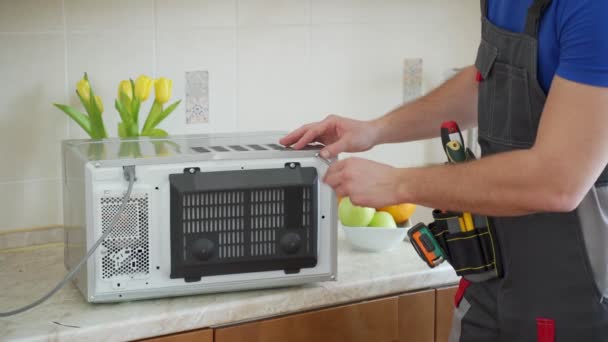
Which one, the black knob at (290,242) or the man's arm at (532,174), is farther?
the black knob at (290,242)

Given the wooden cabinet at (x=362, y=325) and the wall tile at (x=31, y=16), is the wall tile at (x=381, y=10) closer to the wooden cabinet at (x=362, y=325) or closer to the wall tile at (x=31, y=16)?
the wall tile at (x=31, y=16)

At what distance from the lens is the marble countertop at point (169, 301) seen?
4.96 ft

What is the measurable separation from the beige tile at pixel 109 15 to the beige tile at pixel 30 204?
1.16ft

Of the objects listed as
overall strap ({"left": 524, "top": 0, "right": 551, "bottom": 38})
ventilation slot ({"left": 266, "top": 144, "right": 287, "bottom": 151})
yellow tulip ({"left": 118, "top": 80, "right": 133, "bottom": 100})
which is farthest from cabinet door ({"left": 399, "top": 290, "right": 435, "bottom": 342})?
yellow tulip ({"left": 118, "top": 80, "right": 133, "bottom": 100})

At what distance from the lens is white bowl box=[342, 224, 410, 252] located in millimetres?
1925

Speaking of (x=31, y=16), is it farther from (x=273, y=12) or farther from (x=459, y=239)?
(x=459, y=239)

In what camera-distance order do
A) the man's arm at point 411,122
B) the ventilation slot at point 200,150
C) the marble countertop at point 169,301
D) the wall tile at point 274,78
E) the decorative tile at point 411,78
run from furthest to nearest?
the decorative tile at point 411,78
the wall tile at point 274,78
the man's arm at point 411,122
the ventilation slot at point 200,150
the marble countertop at point 169,301

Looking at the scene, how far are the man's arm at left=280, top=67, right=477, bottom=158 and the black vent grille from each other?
13cm

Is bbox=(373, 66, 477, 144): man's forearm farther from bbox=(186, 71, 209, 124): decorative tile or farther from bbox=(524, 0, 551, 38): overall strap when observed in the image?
bbox=(186, 71, 209, 124): decorative tile

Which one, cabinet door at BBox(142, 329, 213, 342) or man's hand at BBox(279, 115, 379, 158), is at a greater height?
man's hand at BBox(279, 115, 379, 158)

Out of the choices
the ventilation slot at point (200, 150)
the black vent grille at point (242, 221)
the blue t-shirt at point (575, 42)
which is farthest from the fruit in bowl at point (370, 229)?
the blue t-shirt at point (575, 42)

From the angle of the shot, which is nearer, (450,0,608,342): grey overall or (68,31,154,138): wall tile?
(450,0,608,342): grey overall

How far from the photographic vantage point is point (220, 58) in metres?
2.20

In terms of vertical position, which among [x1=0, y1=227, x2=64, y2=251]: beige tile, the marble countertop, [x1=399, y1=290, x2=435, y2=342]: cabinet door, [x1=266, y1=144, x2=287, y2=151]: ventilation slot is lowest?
[x1=399, y1=290, x2=435, y2=342]: cabinet door
